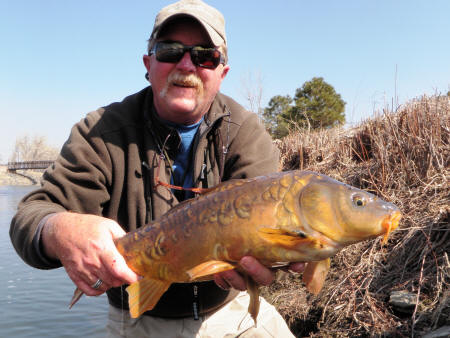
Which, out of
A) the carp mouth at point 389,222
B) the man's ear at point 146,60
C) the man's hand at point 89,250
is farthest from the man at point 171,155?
the carp mouth at point 389,222

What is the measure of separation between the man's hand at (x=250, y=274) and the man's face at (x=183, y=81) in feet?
3.97

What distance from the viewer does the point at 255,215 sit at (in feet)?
5.48

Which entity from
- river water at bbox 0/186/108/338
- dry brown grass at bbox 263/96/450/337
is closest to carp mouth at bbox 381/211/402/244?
dry brown grass at bbox 263/96/450/337

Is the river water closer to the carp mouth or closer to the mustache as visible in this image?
the mustache

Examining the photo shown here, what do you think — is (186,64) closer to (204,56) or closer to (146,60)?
(204,56)

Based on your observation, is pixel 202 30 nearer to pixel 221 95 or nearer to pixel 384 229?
pixel 221 95

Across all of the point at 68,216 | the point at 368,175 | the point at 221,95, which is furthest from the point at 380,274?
the point at 68,216

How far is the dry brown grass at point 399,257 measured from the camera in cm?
319

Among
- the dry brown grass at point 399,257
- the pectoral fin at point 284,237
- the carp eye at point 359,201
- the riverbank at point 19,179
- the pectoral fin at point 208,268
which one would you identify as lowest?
Answer: the riverbank at point 19,179

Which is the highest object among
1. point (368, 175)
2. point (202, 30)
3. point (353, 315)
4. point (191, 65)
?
point (202, 30)

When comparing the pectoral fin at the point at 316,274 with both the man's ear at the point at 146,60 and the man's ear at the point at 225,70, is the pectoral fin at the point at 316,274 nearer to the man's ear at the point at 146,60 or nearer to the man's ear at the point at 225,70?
the man's ear at the point at 225,70

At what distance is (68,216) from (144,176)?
0.79m

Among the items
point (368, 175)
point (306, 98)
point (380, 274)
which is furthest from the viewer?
point (306, 98)

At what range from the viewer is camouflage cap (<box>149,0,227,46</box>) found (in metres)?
2.63
